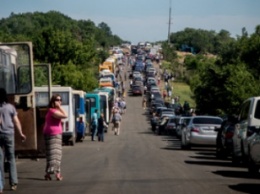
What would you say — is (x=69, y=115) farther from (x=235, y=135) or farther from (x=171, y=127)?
(x=171, y=127)

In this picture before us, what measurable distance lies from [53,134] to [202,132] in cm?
1675

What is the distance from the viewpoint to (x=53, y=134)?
18469mm

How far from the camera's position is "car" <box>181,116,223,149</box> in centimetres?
3441

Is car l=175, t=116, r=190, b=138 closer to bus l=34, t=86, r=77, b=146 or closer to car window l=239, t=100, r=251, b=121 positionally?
bus l=34, t=86, r=77, b=146

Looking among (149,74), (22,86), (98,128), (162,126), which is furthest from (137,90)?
(22,86)

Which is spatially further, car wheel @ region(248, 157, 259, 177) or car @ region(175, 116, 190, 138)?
car @ region(175, 116, 190, 138)

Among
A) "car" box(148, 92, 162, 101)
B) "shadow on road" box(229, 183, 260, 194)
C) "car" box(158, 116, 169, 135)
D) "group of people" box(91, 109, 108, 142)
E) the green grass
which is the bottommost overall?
the green grass

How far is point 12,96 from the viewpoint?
64.1 ft

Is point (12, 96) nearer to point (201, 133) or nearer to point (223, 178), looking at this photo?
point (223, 178)

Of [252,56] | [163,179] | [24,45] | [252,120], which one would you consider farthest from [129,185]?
[252,56]

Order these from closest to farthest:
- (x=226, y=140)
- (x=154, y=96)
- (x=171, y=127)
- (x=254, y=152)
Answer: (x=254, y=152)
(x=226, y=140)
(x=171, y=127)
(x=154, y=96)

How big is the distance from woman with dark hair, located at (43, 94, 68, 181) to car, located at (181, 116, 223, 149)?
16.2 meters

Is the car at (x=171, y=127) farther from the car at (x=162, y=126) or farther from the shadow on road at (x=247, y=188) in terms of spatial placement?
the shadow on road at (x=247, y=188)

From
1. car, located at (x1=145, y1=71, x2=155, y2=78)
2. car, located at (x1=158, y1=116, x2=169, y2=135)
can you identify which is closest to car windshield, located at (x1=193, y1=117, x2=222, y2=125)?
car, located at (x1=158, y1=116, x2=169, y2=135)
